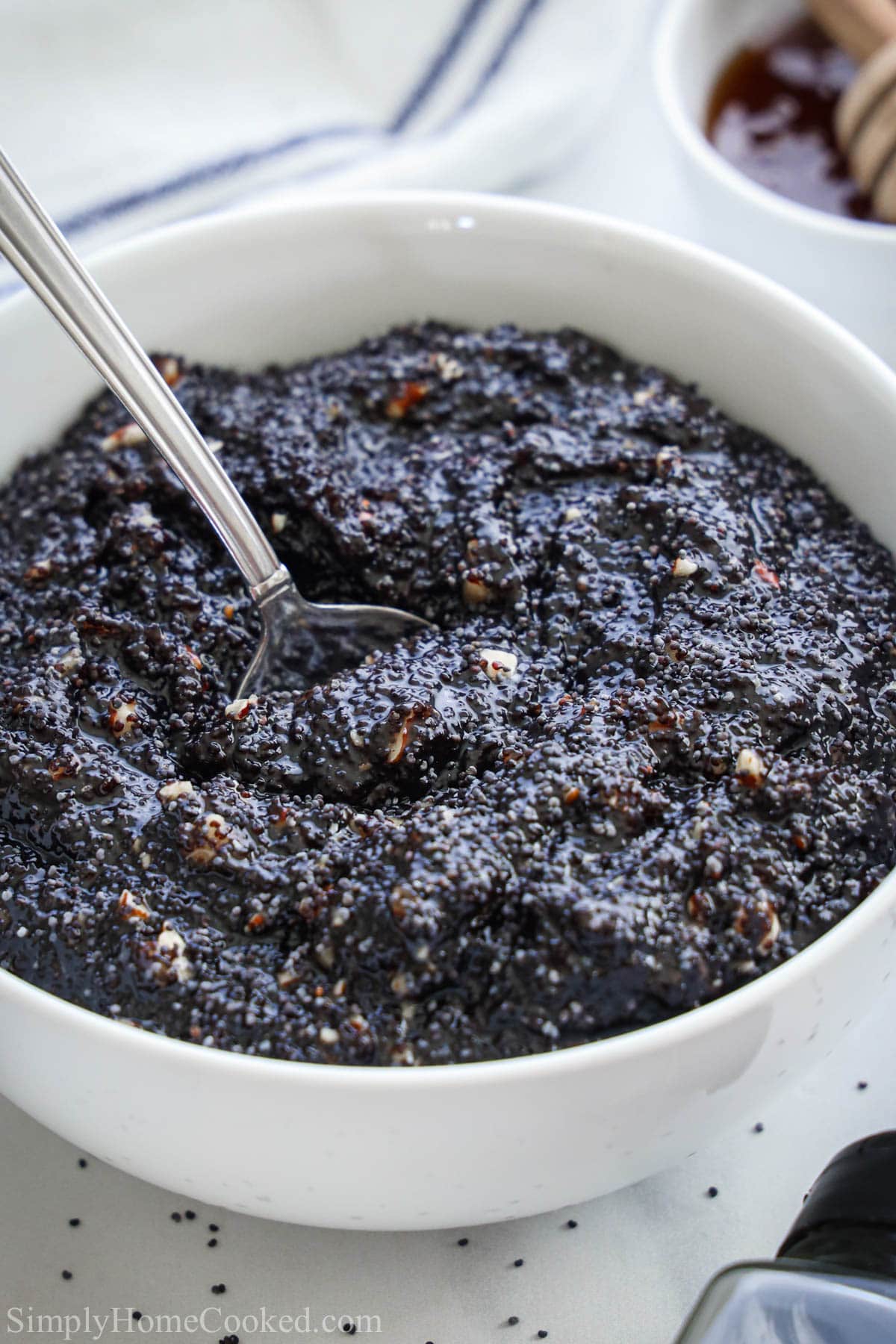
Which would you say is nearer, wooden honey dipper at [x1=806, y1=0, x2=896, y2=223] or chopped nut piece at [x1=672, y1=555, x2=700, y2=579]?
chopped nut piece at [x1=672, y1=555, x2=700, y2=579]

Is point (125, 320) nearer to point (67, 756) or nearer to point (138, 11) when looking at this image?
point (67, 756)

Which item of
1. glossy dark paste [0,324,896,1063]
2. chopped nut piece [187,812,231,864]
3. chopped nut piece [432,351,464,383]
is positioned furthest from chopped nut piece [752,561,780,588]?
chopped nut piece [187,812,231,864]

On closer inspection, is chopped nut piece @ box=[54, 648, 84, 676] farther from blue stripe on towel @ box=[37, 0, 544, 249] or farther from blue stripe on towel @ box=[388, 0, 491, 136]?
blue stripe on towel @ box=[388, 0, 491, 136]

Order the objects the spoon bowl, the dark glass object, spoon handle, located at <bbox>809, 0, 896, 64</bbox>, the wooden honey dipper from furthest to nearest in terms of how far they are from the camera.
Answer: spoon handle, located at <bbox>809, 0, 896, 64</bbox>
the wooden honey dipper
the spoon bowl
the dark glass object

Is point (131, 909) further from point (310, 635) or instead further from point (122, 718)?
point (310, 635)

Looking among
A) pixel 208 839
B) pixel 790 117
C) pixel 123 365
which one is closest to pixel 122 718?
pixel 208 839
